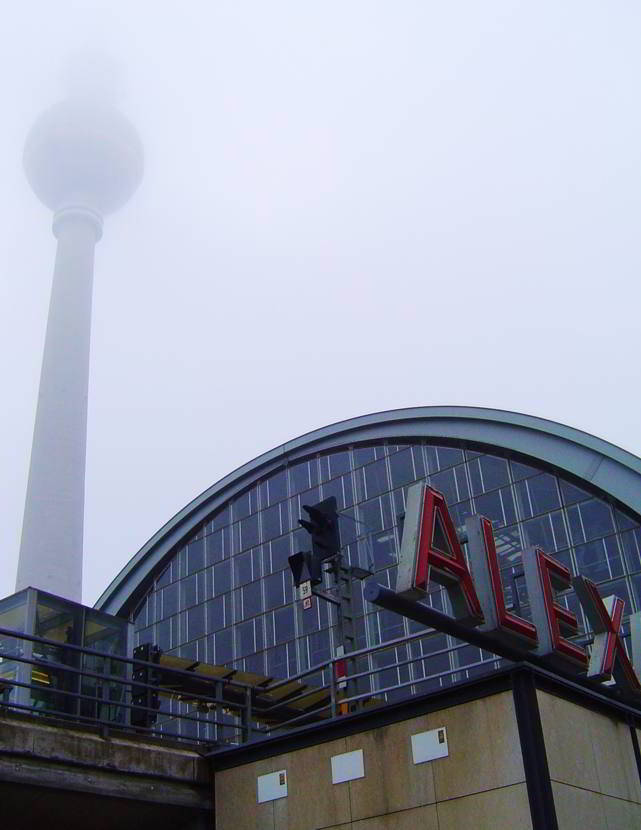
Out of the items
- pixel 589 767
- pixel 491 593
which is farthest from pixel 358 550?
pixel 589 767

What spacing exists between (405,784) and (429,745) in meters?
0.71

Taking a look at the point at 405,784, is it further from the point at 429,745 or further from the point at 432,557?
the point at 432,557

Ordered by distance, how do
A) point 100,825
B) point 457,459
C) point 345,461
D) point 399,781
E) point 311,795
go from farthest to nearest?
1. point 345,461
2. point 457,459
3. point 100,825
4. point 311,795
5. point 399,781

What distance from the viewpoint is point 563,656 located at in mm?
16312

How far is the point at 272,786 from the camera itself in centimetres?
1658

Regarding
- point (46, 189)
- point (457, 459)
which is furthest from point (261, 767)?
point (46, 189)

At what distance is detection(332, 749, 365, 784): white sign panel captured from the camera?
1553cm

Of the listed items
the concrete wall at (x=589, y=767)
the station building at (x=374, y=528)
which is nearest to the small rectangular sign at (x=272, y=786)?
the concrete wall at (x=589, y=767)

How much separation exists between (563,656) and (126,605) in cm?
3920

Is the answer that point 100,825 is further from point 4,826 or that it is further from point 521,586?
point 521,586

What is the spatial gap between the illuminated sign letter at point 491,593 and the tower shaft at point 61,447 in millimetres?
60552

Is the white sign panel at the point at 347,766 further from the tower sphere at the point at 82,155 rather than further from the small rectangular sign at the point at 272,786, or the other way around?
the tower sphere at the point at 82,155

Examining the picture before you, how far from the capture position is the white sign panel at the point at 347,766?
15531 millimetres

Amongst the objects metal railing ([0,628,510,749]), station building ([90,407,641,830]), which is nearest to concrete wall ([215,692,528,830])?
station building ([90,407,641,830])
